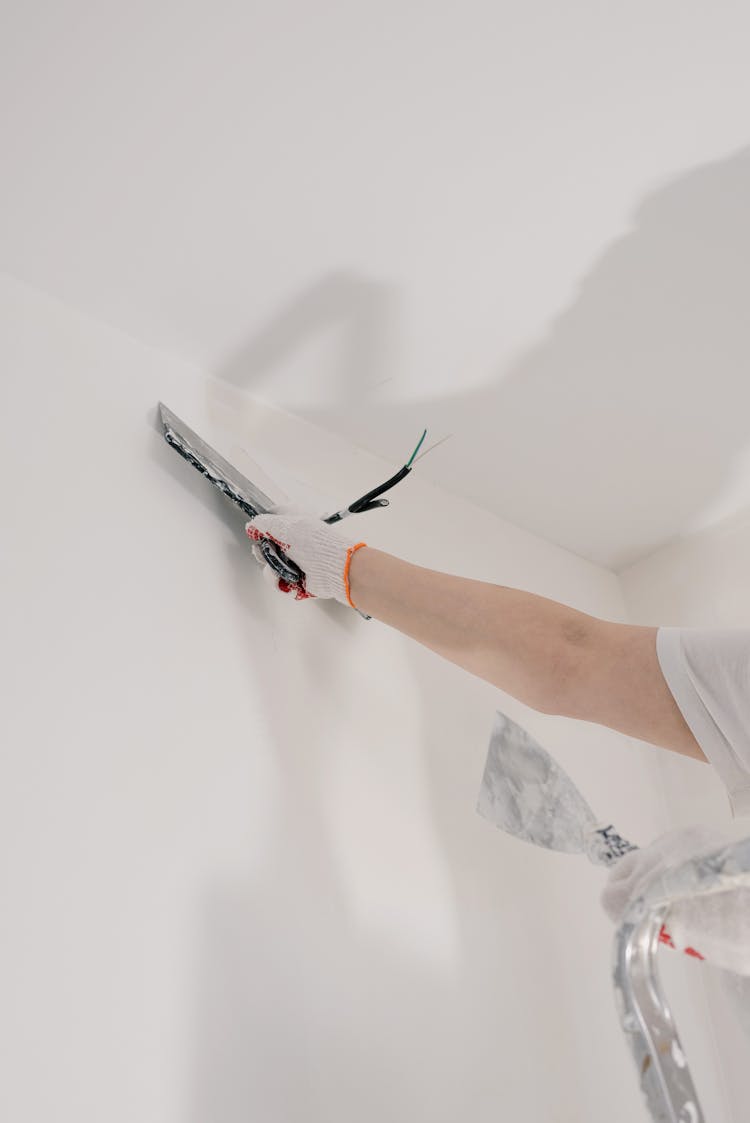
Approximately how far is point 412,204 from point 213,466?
0.45m

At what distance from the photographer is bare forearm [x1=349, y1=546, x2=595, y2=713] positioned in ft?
3.44

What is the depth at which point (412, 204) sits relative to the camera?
1272mm

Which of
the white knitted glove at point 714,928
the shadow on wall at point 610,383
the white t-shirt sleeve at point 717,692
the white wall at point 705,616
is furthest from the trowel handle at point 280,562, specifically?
the white wall at point 705,616

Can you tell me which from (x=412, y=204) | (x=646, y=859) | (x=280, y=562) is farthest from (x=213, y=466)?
(x=646, y=859)

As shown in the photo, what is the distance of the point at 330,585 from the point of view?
1251 mm

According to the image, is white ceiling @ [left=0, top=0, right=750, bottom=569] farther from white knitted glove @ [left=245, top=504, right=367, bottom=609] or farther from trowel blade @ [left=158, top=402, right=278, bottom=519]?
white knitted glove @ [left=245, top=504, right=367, bottom=609]

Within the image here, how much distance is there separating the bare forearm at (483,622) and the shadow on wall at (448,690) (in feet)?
0.63

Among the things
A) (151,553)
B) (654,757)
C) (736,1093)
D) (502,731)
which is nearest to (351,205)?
(151,553)

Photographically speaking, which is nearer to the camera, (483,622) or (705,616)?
(483,622)

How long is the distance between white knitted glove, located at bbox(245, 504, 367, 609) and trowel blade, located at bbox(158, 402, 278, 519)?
4 cm

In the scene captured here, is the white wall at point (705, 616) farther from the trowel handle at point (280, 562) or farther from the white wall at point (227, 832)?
the trowel handle at point (280, 562)

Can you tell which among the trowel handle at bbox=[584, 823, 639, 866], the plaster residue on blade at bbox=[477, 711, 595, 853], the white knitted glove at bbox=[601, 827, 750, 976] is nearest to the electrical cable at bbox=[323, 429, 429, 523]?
the plaster residue on blade at bbox=[477, 711, 595, 853]

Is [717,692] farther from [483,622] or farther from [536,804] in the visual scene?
[536,804]

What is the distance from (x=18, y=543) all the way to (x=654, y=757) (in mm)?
1313
